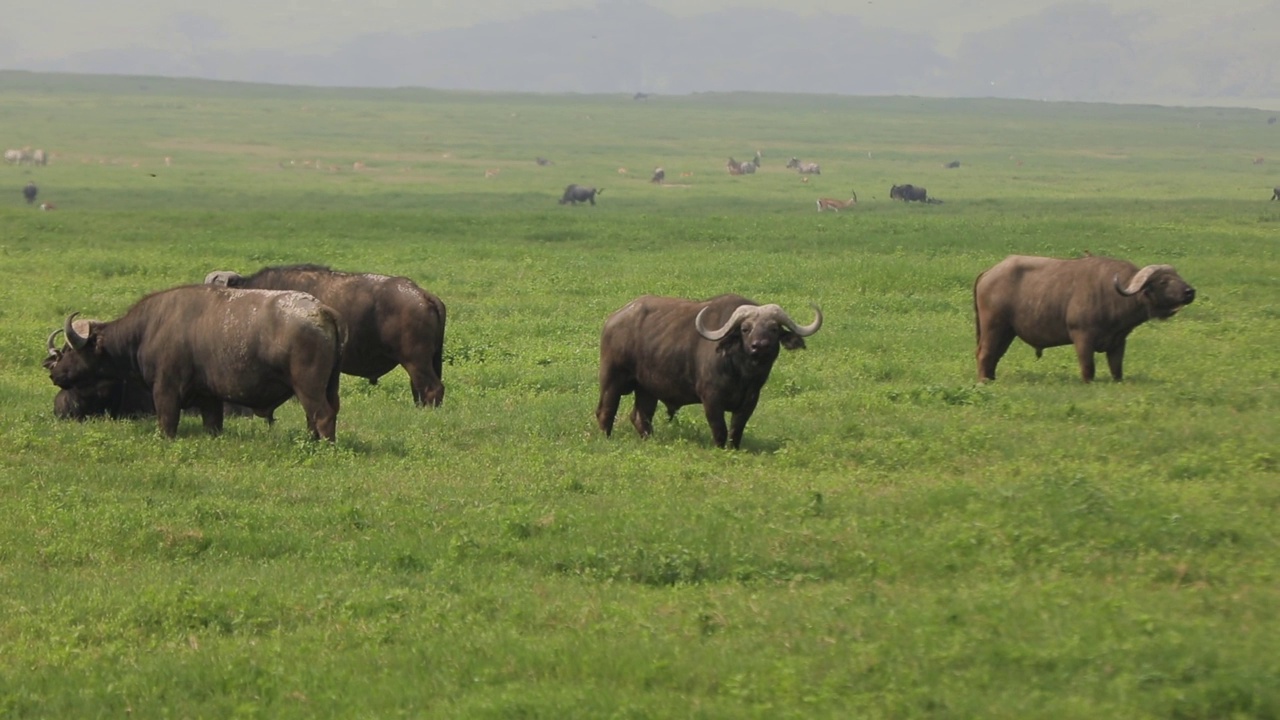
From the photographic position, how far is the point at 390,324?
1677cm

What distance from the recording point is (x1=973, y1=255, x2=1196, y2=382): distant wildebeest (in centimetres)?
1775

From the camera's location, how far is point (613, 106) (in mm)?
178125

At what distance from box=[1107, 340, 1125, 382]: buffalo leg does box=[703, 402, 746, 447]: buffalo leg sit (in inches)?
239

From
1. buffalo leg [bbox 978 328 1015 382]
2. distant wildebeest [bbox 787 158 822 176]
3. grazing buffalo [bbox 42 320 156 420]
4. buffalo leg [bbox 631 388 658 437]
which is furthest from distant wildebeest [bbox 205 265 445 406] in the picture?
distant wildebeest [bbox 787 158 822 176]

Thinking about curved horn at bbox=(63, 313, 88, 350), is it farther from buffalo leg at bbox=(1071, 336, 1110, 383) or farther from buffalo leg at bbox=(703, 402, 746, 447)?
buffalo leg at bbox=(1071, 336, 1110, 383)

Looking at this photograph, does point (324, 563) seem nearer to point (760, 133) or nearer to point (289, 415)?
point (289, 415)

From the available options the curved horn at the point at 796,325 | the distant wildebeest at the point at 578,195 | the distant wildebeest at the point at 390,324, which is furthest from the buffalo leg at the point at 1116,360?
the distant wildebeest at the point at 578,195

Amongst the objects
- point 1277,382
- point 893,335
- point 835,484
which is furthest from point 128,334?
point 1277,382

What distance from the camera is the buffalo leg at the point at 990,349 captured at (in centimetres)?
1833

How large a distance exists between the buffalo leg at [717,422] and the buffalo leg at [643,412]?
94 cm

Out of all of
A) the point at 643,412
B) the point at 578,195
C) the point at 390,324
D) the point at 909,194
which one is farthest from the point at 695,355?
the point at 909,194

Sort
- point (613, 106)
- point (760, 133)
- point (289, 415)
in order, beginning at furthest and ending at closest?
point (613, 106) → point (760, 133) → point (289, 415)

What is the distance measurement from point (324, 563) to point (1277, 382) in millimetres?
11773

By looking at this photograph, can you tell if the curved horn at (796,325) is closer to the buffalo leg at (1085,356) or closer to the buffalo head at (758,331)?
the buffalo head at (758,331)
